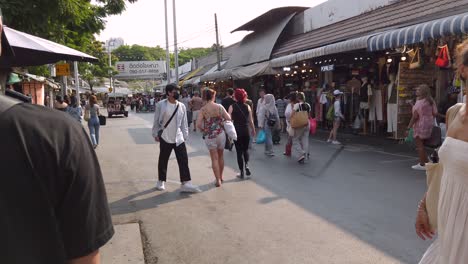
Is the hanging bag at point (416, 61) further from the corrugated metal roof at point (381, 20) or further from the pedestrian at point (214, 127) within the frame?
the pedestrian at point (214, 127)

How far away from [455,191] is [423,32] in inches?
307

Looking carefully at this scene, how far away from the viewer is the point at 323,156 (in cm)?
1072

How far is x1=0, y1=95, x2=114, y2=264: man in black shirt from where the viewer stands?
120cm

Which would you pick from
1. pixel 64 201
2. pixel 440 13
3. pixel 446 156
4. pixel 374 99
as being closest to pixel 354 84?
pixel 374 99

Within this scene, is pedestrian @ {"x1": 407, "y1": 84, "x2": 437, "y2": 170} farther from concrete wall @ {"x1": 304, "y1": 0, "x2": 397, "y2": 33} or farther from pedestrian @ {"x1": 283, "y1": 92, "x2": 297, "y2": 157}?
concrete wall @ {"x1": 304, "y1": 0, "x2": 397, "y2": 33}

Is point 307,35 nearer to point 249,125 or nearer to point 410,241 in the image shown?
point 249,125

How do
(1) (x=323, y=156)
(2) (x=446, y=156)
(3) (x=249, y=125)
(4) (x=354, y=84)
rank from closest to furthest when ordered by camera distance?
(2) (x=446, y=156) < (3) (x=249, y=125) < (1) (x=323, y=156) < (4) (x=354, y=84)

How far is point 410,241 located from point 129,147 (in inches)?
410

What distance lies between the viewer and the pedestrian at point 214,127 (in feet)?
25.6

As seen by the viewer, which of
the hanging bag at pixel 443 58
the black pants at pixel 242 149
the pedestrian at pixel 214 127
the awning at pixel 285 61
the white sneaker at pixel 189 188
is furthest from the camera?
the awning at pixel 285 61

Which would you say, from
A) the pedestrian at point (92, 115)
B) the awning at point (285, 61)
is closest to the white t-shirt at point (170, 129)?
the pedestrian at point (92, 115)

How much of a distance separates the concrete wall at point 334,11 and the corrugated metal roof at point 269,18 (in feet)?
5.10

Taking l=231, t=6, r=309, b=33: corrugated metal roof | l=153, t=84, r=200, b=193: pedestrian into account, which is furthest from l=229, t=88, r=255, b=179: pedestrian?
l=231, t=6, r=309, b=33: corrugated metal roof

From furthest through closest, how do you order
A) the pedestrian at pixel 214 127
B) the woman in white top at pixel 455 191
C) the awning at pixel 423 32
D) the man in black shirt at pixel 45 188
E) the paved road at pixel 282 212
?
the awning at pixel 423 32, the pedestrian at pixel 214 127, the paved road at pixel 282 212, the woman in white top at pixel 455 191, the man in black shirt at pixel 45 188
